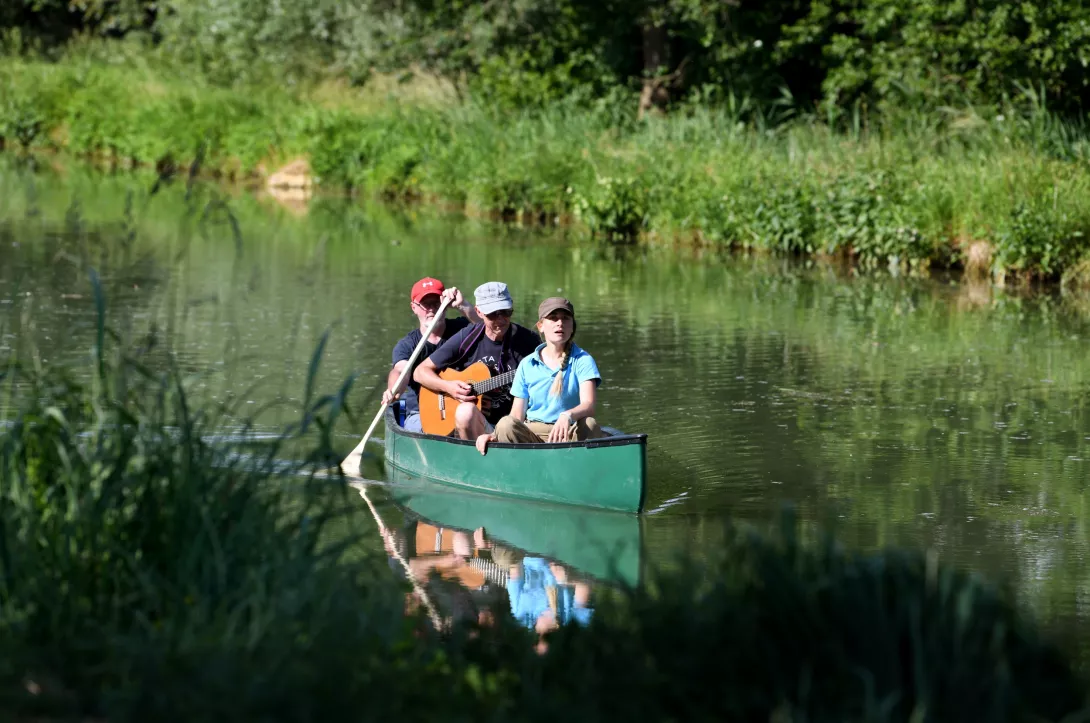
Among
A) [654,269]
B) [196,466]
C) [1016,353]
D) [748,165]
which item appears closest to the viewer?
[196,466]

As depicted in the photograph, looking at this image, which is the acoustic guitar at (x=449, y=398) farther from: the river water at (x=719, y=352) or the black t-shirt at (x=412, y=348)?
the river water at (x=719, y=352)

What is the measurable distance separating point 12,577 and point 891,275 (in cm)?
1599

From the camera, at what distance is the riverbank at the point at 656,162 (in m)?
18.9

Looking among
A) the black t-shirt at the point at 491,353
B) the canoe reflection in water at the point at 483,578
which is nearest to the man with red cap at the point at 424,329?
the black t-shirt at the point at 491,353

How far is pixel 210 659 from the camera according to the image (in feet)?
13.6

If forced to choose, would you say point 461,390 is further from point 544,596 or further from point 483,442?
point 544,596

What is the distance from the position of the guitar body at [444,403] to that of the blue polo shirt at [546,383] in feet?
1.97

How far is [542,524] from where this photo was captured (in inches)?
339

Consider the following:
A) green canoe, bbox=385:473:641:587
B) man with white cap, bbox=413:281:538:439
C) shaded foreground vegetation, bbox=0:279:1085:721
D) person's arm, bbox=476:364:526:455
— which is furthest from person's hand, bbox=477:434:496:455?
shaded foreground vegetation, bbox=0:279:1085:721

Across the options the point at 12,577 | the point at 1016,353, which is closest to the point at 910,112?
the point at 1016,353

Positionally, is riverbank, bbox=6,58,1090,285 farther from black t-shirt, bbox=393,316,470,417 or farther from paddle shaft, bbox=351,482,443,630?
paddle shaft, bbox=351,482,443,630

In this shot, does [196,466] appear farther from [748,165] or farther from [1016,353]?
[748,165]

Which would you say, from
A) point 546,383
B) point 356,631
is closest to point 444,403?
point 546,383

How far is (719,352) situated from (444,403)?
471 cm
